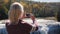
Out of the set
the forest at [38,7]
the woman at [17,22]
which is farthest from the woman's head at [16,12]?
the forest at [38,7]

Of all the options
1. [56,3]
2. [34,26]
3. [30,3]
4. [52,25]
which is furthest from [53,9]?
[34,26]

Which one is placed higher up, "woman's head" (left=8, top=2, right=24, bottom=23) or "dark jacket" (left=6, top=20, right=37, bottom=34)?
"woman's head" (left=8, top=2, right=24, bottom=23)

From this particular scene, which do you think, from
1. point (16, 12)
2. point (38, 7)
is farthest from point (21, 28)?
point (38, 7)

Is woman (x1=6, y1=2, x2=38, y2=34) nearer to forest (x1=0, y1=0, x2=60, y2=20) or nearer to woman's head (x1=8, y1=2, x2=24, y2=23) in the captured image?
woman's head (x1=8, y1=2, x2=24, y2=23)

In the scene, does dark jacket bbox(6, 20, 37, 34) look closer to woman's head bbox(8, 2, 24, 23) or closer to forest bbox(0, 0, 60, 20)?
woman's head bbox(8, 2, 24, 23)

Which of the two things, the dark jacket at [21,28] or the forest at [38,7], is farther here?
the forest at [38,7]

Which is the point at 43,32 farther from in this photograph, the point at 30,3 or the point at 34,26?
the point at 30,3

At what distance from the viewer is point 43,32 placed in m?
2.90

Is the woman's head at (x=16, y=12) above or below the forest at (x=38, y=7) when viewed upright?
above

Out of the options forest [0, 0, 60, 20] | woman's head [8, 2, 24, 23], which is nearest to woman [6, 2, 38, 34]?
woman's head [8, 2, 24, 23]

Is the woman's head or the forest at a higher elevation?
the woman's head

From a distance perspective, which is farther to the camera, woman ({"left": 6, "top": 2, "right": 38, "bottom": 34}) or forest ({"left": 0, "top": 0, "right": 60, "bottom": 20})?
forest ({"left": 0, "top": 0, "right": 60, "bottom": 20})

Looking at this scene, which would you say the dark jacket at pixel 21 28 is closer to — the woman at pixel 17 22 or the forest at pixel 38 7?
the woman at pixel 17 22

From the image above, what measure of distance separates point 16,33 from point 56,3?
17.6 feet
